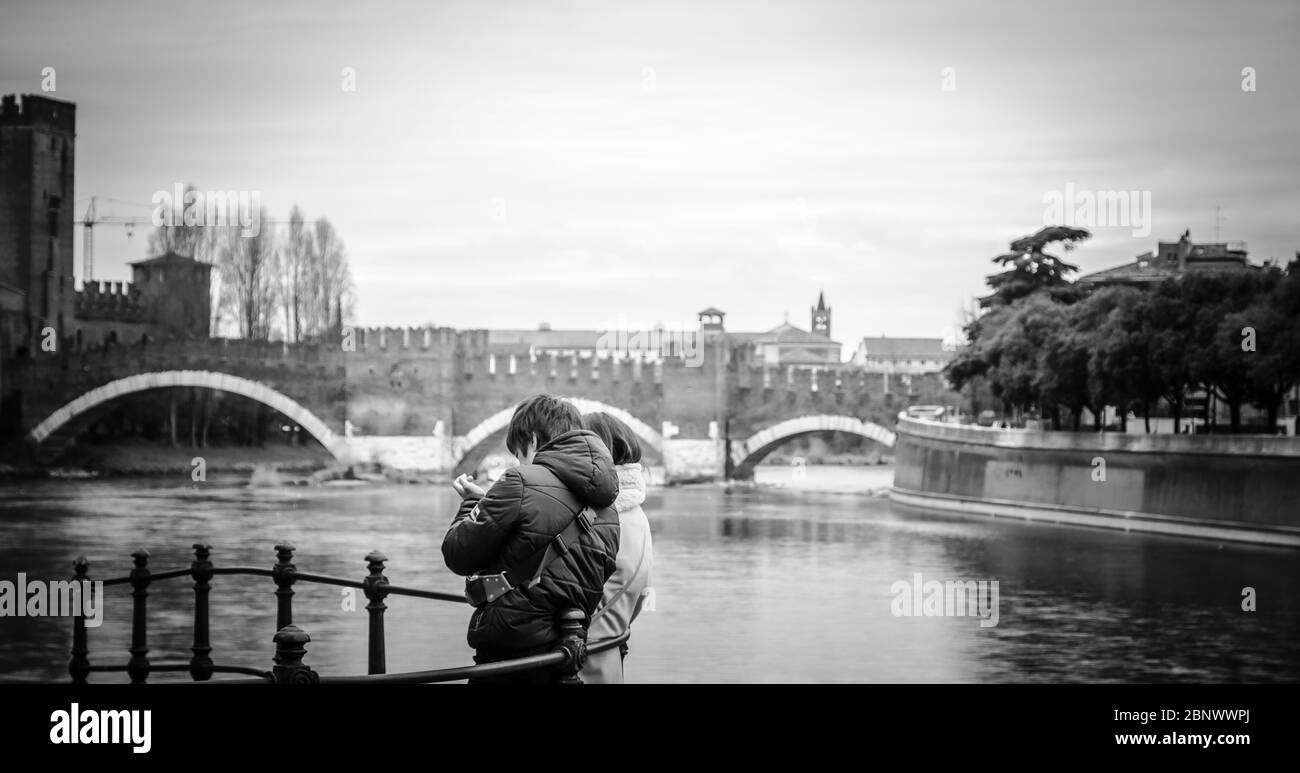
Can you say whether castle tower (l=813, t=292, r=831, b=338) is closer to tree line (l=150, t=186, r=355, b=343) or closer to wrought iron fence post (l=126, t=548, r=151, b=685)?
tree line (l=150, t=186, r=355, b=343)

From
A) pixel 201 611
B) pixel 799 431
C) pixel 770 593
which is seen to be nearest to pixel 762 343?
pixel 799 431

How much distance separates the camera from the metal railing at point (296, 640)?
2436 millimetres

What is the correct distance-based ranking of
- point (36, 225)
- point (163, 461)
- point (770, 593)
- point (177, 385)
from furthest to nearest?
point (177, 385)
point (163, 461)
point (36, 225)
point (770, 593)

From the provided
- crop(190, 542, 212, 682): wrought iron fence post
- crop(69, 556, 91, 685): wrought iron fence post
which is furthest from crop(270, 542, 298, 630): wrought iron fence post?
crop(69, 556, 91, 685): wrought iron fence post

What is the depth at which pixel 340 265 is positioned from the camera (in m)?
23.7

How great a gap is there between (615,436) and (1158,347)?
1275cm

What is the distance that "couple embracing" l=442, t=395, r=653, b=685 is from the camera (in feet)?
8.75

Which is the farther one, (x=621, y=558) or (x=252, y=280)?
(x=252, y=280)

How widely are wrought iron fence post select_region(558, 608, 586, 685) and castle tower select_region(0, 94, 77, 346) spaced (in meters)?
17.6

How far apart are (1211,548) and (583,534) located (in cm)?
1207

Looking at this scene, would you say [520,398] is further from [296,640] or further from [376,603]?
[296,640]

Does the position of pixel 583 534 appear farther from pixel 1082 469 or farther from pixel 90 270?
pixel 90 270

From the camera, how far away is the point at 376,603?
366 centimetres
